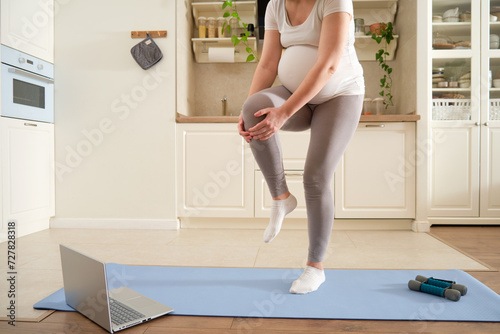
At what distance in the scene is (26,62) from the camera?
295 cm

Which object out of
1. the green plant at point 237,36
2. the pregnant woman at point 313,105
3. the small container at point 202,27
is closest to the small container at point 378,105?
the green plant at point 237,36

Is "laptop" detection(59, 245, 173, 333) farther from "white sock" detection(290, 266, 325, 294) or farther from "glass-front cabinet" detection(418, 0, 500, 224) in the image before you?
"glass-front cabinet" detection(418, 0, 500, 224)

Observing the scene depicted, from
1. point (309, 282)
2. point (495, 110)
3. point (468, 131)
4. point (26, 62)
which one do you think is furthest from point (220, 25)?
point (309, 282)

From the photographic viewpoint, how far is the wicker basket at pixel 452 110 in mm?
3443

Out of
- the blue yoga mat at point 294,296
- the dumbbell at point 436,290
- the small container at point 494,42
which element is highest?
the small container at point 494,42

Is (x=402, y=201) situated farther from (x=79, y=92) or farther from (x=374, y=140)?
(x=79, y=92)

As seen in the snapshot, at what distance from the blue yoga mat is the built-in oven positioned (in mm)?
1532

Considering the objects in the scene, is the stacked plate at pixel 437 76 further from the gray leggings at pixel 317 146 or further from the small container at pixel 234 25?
the gray leggings at pixel 317 146

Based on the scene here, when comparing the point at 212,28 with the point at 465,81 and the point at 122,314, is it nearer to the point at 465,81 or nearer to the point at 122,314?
the point at 465,81

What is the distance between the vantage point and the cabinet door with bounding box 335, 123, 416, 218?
3150mm

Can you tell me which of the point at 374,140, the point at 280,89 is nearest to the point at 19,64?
the point at 280,89

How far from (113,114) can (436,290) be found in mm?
2605

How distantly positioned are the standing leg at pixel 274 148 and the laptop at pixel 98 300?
20.0 inches

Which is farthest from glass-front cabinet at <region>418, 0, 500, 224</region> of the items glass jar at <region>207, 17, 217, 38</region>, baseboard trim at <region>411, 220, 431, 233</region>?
glass jar at <region>207, 17, 217, 38</region>
